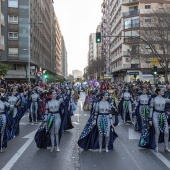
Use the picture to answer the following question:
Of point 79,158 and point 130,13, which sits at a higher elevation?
point 130,13

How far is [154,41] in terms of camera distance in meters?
34.9

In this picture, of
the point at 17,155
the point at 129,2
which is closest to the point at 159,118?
the point at 17,155

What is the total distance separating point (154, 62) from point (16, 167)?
62.8 feet

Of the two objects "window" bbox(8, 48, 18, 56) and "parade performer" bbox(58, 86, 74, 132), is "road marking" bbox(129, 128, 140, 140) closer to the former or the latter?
"parade performer" bbox(58, 86, 74, 132)

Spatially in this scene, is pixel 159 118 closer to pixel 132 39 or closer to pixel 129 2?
pixel 132 39

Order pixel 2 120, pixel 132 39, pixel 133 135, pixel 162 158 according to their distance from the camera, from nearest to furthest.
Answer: pixel 162 158 → pixel 2 120 → pixel 133 135 → pixel 132 39

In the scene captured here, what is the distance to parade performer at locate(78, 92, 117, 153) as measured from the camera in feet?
29.1

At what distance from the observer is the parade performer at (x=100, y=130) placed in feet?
29.1

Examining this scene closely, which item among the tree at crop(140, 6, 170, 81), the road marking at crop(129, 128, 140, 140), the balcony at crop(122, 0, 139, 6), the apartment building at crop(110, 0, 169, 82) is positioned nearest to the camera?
the road marking at crop(129, 128, 140, 140)

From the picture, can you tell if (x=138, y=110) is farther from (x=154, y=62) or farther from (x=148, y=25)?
(x=148, y=25)

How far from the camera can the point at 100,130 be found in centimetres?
885

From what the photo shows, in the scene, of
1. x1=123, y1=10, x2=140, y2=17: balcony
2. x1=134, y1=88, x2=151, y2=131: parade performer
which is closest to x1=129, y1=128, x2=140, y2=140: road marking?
x1=134, y1=88, x2=151, y2=131: parade performer

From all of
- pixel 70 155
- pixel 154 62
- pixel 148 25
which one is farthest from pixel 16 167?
pixel 148 25

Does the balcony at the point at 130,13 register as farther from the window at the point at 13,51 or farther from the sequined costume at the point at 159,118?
the sequined costume at the point at 159,118
